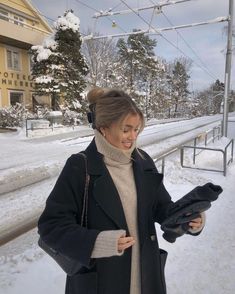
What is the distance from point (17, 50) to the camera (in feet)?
83.7

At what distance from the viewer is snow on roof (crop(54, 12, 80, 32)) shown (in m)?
22.0

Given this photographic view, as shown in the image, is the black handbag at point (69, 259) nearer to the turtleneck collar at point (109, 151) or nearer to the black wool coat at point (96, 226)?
the black wool coat at point (96, 226)

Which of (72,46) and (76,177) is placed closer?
(76,177)

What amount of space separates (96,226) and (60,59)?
70.2 feet

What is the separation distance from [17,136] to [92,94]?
53.3 ft

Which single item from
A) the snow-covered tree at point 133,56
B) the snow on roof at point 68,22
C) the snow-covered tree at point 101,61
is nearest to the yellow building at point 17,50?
the snow on roof at point 68,22

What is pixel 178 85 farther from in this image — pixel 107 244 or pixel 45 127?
pixel 107 244

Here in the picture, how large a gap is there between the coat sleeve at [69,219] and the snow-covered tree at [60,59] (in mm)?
20756

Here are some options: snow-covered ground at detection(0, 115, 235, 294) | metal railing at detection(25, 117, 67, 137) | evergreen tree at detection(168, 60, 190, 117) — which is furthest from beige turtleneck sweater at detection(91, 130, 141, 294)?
evergreen tree at detection(168, 60, 190, 117)

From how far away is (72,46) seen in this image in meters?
22.3

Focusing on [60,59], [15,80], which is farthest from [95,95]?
[15,80]

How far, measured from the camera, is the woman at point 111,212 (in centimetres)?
159

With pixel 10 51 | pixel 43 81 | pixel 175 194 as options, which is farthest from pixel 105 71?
pixel 175 194

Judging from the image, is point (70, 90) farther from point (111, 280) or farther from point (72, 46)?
point (111, 280)
